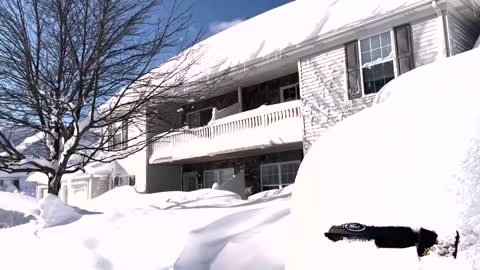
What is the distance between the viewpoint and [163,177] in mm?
20219

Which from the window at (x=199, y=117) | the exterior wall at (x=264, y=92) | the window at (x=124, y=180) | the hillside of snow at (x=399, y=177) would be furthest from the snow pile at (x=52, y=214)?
the window at (x=124, y=180)

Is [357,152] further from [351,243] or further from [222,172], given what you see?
[222,172]

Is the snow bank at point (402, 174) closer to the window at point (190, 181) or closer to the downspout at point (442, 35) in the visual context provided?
the downspout at point (442, 35)

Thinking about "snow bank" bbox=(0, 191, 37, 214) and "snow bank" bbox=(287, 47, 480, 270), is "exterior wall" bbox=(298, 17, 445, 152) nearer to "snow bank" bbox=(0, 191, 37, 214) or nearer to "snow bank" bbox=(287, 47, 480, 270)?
"snow bank" bbox=(0, 191, 37, 214)

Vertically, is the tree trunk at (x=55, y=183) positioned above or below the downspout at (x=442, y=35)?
below

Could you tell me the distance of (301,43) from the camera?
13539 millimetres

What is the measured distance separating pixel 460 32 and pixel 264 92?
23.6 ft

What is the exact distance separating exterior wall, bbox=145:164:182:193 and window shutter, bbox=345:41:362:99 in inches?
409

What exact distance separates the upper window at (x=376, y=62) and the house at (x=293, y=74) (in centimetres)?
3

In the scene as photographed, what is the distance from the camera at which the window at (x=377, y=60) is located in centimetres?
1173

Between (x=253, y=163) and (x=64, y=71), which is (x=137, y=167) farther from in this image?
(x=64, y=71)

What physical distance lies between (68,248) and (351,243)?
452 centimetres

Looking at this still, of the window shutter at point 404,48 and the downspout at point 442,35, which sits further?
the window shutter at point 404,48

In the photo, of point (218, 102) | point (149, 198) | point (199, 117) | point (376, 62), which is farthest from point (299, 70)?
point (199, 117)
